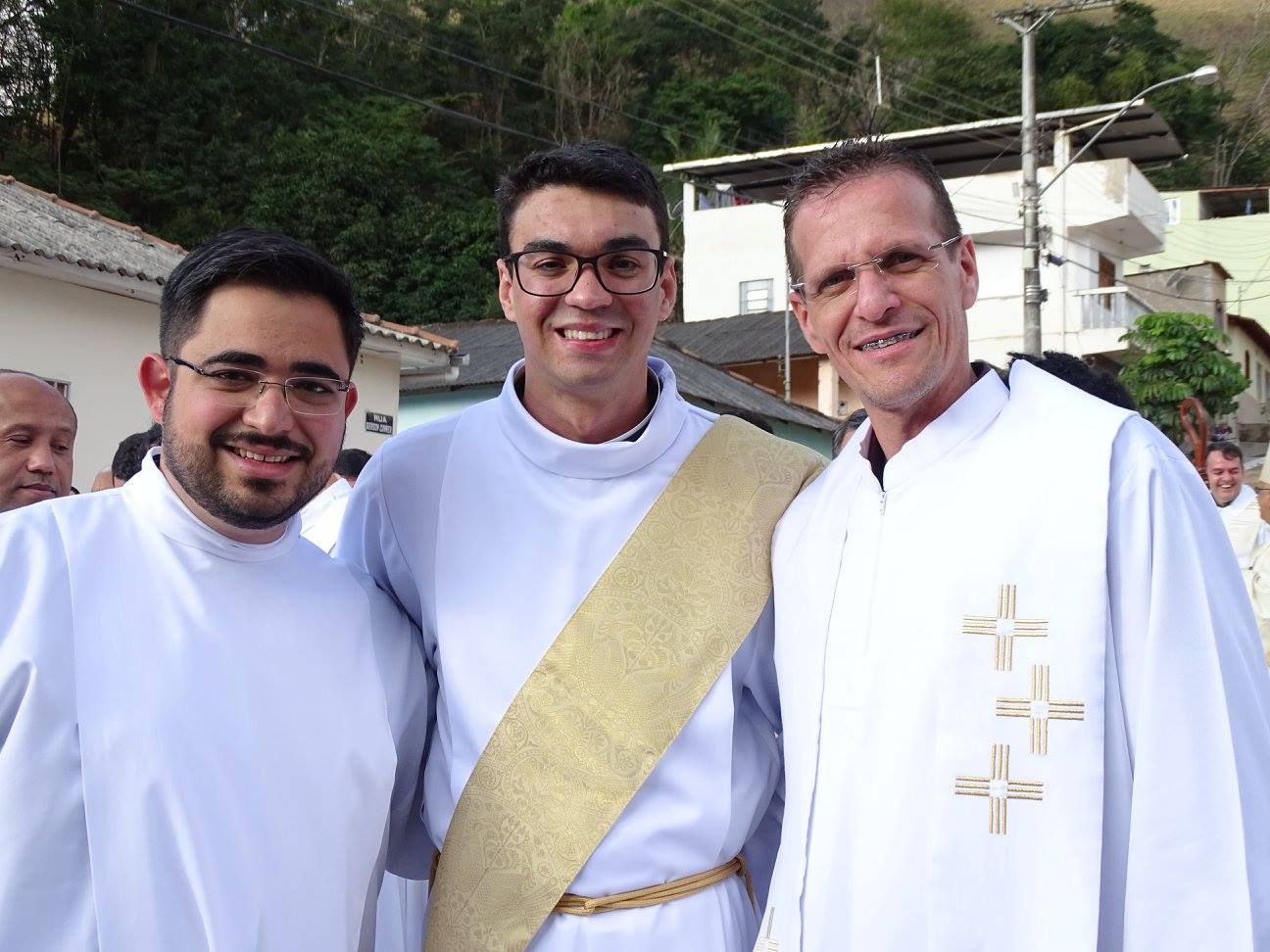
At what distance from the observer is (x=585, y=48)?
4228 centimetres

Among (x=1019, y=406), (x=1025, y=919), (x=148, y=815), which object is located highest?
(x=1019, y=406)

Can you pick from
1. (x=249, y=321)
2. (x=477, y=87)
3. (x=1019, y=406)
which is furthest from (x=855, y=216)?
(x=477, y=87)

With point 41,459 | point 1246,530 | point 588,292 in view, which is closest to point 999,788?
point 588,292

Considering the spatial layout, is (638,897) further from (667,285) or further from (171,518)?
(667,285)

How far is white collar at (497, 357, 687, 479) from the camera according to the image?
3.13 m

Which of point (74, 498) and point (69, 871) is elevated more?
point (74, 498)

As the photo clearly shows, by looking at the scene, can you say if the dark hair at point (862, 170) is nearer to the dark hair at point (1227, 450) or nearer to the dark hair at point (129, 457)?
the dark hair at point (129, 457)

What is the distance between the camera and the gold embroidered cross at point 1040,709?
2.30 meters

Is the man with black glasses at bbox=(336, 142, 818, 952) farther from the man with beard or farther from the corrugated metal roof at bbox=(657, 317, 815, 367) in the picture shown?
the corrugated metal roof at bbox=(657, 317, 815, 367)

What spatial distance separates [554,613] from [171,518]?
0.88m

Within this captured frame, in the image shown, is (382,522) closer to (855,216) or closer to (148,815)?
(148,815)

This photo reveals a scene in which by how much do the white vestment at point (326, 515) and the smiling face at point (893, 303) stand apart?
2.91 meters

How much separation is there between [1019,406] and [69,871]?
199cm

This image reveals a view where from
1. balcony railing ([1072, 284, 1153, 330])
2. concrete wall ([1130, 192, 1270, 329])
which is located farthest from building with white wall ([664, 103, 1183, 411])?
concrete wall ([1130, 192, 1270, 329])
